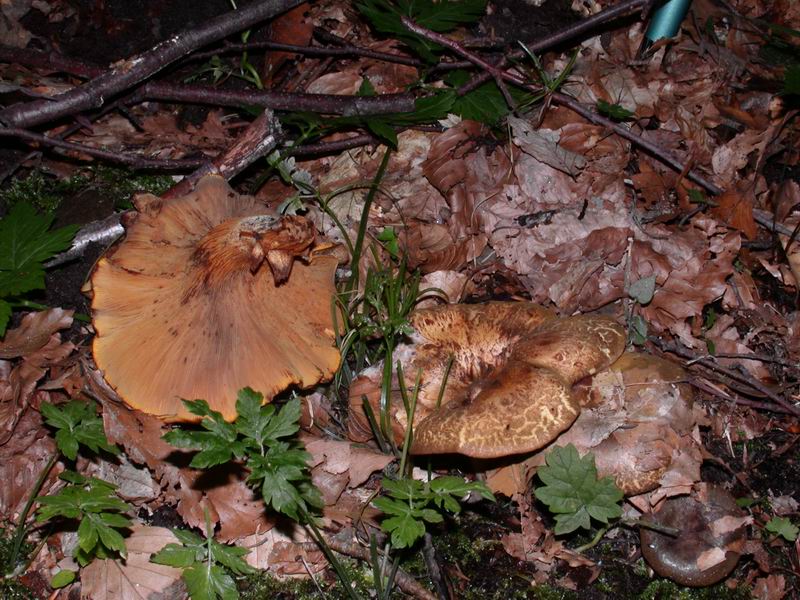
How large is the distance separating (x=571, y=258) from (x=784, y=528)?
1.96 m

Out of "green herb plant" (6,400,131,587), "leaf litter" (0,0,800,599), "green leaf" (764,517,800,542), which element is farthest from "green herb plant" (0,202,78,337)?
"green leaf" (764,517,800,542)

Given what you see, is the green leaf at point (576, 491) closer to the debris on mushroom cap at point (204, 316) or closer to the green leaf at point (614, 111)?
the debris on mushroom cap at point (204, 316)

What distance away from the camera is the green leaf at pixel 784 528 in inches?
141

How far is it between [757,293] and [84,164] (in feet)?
15.8

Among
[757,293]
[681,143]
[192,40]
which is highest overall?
[192,40]

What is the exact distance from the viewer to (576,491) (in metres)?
3.31

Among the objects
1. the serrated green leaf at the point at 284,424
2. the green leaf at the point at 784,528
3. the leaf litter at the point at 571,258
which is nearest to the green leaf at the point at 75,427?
the leaf litter at the point at 571,258

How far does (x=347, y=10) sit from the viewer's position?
5.84 m

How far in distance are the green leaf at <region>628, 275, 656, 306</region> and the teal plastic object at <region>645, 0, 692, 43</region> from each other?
8.38 feet

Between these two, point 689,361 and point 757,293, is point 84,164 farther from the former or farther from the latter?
point 757,293

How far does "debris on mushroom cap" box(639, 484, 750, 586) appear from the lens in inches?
134

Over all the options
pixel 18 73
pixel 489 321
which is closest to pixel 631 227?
pixel 489 321

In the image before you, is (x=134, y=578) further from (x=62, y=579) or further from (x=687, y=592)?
(x=687, y=592)

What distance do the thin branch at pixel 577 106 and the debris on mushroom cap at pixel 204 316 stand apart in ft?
7.13
